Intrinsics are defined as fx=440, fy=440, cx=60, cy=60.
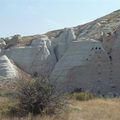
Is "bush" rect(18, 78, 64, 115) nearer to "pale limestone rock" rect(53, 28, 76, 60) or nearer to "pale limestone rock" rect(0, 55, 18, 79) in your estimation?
"pale limestone rock" rect(0, 55, 18, 79)

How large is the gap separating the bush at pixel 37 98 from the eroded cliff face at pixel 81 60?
2194cm

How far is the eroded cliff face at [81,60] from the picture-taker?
43.9 meters

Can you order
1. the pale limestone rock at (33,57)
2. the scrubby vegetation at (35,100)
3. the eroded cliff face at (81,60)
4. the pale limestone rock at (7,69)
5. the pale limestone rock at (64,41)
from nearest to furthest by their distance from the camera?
the scrubby vegetation at (35,100) → the eroded cliff face at (81,60) → the pale limestone rock at (7,69) → the pale limestone rock at (33,57) → the pale limestone rock at (64,41)

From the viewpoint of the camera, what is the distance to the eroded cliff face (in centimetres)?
4391

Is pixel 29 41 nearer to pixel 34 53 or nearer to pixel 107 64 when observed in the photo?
pixel 34 53

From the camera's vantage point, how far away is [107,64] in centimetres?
4481

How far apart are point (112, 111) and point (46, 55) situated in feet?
145

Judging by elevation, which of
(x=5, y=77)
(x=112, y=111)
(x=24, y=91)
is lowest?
(x=5, y=77)

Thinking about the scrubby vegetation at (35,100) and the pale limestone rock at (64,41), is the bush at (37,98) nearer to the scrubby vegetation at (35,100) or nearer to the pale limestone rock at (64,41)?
the scrubby vegetation at (35,100)

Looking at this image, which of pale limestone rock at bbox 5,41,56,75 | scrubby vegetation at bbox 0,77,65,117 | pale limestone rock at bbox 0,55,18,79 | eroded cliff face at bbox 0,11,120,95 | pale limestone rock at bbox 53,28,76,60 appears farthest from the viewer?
pale limestone rock at bbox 53,28,76,60

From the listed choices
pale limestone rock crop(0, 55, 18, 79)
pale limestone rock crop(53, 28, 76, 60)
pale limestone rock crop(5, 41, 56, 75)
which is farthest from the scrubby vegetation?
pale limestone rock crop(53, 28, 76, 60)

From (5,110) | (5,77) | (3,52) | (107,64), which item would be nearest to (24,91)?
(5,110)

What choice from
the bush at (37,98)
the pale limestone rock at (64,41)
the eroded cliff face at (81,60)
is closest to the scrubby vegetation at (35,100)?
the bush at (37,98)

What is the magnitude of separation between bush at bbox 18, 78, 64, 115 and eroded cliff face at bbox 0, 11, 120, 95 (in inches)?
864
